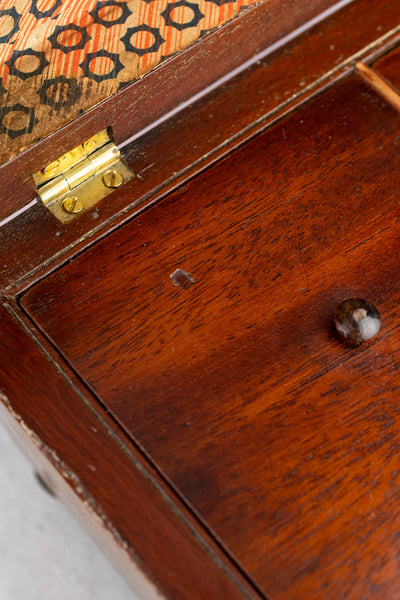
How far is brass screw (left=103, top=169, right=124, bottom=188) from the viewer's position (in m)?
0.65

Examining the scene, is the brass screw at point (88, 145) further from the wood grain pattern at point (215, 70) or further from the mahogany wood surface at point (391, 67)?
the mahogany wood surface at point (391, 67)

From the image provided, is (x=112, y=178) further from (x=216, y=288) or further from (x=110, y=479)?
(x=110, y=479)

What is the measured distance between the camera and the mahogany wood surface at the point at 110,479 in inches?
20.2

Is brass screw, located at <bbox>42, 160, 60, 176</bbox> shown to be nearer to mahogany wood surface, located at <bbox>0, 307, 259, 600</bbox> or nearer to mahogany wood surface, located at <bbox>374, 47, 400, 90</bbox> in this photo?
mahogany wood surface, located at <bbox>0, 307, 259, 600</bbox>

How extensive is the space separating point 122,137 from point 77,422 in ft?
1.02

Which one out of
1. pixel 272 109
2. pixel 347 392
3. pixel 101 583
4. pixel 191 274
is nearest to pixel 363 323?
pixel 347 392

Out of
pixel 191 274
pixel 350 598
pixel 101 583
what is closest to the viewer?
pixel 350 598

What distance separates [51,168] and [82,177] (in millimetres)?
38

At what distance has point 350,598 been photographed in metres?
0.52

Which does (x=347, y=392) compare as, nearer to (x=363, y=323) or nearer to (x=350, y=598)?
(x=363, y=323)

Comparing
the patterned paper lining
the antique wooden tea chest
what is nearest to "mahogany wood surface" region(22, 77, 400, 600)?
→ the antique wooden tea chest

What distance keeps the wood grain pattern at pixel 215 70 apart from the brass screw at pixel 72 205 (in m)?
0.04

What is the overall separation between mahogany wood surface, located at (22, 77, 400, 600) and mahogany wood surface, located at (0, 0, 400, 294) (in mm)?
21

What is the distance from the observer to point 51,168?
2.03ft
